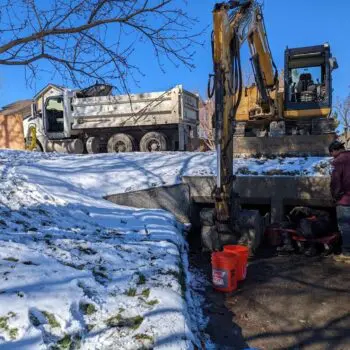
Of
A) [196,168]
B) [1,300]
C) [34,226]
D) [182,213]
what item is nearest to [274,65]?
[196,168]

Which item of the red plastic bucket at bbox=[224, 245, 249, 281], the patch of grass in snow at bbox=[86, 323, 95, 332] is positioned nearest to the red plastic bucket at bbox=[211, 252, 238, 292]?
the red plastic bucket at bbox=[224, 245, 249, 281]

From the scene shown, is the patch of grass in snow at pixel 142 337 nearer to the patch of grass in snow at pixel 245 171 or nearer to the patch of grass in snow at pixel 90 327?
the patch of grass in snow at pixel 90 327

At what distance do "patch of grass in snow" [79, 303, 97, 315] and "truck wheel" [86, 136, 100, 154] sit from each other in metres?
12.8

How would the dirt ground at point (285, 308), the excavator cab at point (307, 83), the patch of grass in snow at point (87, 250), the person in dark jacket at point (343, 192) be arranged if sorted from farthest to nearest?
the excavator cab at point (307, 83) → the person in dark jacket at point (343, 192) → the patch of grass in snow at point (87, 250) → the dirt ground at point (285, 308)

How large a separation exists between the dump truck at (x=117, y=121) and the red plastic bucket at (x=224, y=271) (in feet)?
31.7

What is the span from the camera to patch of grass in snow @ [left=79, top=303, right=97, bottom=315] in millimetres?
3061

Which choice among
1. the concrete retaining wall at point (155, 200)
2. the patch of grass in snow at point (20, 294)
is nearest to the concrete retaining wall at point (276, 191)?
the concrete retaining wall at point (155, 200)

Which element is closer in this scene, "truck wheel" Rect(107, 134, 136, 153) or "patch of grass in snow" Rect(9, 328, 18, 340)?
"patch of grass in snow" Rect(9, 328, 18, 340)

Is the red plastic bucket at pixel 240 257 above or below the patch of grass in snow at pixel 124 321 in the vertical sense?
below

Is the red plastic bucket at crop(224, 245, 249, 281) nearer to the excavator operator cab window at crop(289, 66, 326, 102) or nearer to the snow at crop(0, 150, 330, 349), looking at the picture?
the snow at crop(0, 150, 330, 349)

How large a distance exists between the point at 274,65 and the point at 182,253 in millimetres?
6020

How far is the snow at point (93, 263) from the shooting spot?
280 centimetres

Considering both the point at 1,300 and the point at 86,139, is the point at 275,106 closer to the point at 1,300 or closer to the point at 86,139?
the point at 86,139

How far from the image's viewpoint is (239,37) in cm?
648
